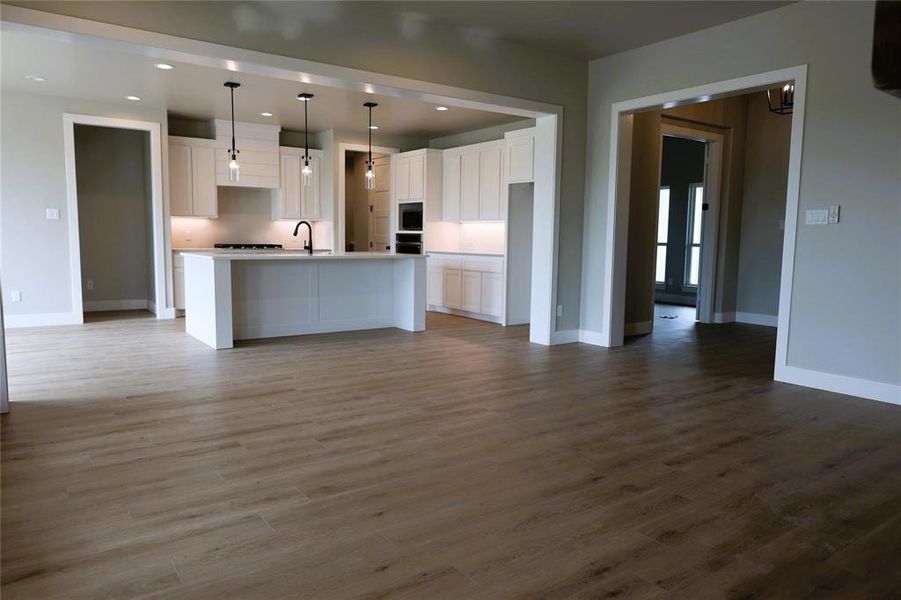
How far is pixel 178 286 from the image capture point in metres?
7.92

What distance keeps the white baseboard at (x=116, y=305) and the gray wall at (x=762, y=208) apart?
8367 millimetres

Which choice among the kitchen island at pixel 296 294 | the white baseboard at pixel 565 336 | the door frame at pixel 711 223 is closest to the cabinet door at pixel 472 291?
the kitchen island at pixel 296 294

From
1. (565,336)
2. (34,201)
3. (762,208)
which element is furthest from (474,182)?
(34,201)

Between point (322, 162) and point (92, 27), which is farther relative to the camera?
point (322, 162)

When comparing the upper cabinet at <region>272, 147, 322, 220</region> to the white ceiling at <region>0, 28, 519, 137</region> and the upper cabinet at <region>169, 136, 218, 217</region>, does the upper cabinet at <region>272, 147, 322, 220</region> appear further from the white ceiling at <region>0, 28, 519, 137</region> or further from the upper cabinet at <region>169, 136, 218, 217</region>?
the upper cabinet at <region>169, 136, 218, 217</region>

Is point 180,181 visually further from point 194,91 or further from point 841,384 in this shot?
point 841,384

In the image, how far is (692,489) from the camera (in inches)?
104

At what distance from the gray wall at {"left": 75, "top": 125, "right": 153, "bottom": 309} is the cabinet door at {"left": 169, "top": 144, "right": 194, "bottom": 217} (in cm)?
38

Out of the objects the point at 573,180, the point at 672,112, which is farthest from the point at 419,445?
the point at 672,112

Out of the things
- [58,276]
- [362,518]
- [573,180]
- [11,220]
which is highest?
[573,180]

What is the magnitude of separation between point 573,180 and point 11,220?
631 centimetres

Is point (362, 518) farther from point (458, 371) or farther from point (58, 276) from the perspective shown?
point (58, 276)

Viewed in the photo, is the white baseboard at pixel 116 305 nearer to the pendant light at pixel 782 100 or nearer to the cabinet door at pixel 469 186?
the cabinet door at pixel 469 186

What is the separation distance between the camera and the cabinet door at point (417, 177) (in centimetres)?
868
